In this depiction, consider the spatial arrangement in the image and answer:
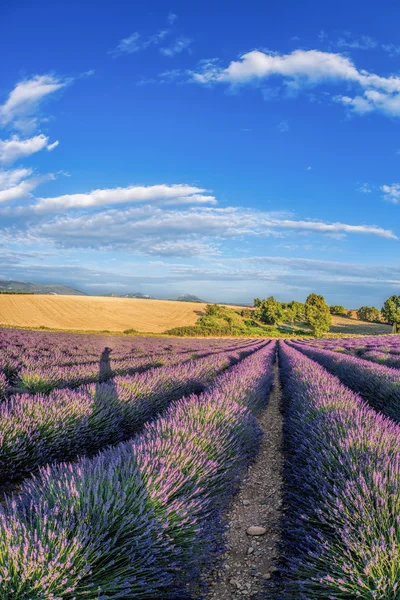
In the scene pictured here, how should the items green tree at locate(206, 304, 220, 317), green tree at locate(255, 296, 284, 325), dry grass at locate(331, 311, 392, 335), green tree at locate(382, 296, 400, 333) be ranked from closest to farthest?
green tree at locate(206, 304, 220, 317) → green tree at locate(382, 296, 400, 333) → dry grass at locate(331, 311, 392, 335) → green tree at locate(255, 296, 284, 325)

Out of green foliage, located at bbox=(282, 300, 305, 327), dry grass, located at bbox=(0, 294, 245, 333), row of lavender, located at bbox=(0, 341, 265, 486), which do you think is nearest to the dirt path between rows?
row of lavender, located at bbox=(0, 341, 265, 486)

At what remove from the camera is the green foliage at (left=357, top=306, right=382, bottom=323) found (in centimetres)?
8606

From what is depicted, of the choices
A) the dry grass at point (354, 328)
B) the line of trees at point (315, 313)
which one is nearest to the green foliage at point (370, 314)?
the line of trees at point (315, 313)

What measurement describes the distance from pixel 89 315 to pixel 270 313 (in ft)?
125

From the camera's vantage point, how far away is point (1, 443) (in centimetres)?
333

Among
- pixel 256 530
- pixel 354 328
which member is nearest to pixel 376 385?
pixel 256 530

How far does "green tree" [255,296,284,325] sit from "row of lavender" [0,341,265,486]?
69214 millimetres

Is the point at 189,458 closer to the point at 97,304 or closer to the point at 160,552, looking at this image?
the point at 160,552

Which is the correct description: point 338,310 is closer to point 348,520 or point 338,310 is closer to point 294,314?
point 294,314

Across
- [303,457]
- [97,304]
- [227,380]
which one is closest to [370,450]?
[303,457]

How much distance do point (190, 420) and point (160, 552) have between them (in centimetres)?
164

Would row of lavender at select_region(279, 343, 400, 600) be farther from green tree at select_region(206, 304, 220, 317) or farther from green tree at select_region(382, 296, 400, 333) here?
green tree at select_region(382, 296, 400, 333)

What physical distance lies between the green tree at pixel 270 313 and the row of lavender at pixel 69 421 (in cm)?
6921

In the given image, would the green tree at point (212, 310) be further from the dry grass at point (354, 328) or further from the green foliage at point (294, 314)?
the dry grass at point (354, 328)
